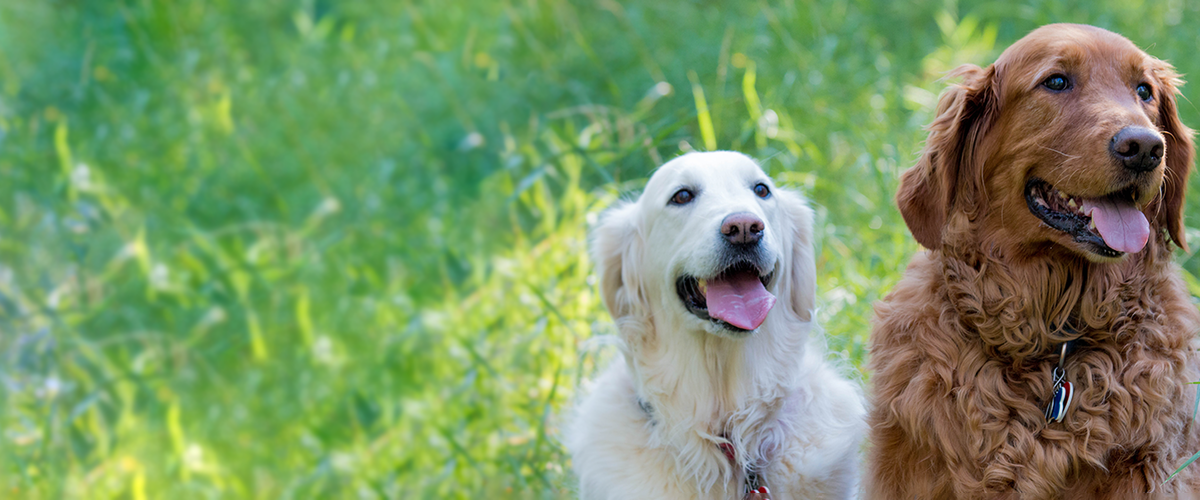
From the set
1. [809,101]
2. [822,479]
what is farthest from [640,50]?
[822,479]

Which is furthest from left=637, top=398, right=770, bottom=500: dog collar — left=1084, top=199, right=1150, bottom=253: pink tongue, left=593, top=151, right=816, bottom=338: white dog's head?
left=1084, top=199, right=1150, bottom=253: pink tongue

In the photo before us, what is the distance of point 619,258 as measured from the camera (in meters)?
3.87

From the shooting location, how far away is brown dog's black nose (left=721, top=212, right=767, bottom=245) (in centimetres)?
328

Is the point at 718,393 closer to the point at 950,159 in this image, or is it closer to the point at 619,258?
the point at 619,258

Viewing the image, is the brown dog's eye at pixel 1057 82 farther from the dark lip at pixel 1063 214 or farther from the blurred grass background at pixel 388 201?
the blurred grass background at pixel 388 201

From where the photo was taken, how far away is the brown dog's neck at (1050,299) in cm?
270

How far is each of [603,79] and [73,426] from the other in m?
3.88

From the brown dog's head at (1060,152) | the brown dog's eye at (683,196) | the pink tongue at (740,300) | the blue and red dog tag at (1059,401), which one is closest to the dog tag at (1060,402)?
the blue and red dog tag at (1059,401)

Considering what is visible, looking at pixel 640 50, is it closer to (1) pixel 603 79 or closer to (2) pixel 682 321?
(1) pixel 603 79

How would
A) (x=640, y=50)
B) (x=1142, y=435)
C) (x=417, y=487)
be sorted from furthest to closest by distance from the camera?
(x=640, y=50) → (x=417, y=487) → (x=1142, y=435)

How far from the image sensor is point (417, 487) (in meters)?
5.41

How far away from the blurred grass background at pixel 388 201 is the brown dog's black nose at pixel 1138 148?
203cm

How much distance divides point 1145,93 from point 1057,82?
28 cm

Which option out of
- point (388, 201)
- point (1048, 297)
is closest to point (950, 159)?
point (1048, 297)
